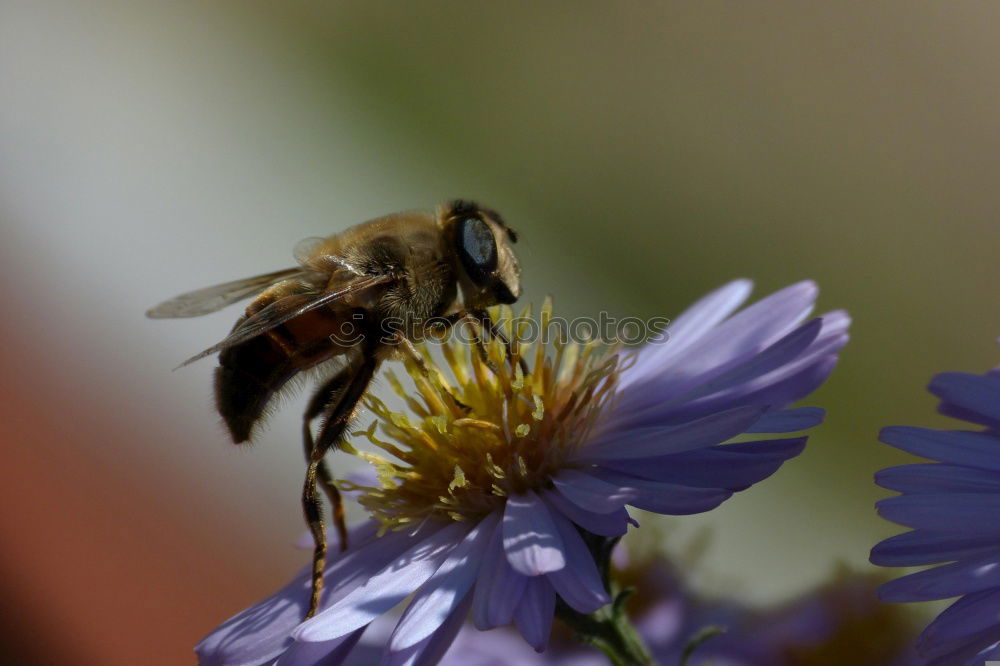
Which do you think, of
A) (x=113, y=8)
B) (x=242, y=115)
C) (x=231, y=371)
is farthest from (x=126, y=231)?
(x=231, y=371)

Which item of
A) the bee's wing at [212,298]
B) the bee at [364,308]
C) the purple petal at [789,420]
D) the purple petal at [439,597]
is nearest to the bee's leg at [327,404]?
the bee at [364,308]

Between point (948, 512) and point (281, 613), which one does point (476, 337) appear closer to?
point (281, 613)

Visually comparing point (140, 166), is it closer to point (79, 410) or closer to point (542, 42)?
point (79, 410)

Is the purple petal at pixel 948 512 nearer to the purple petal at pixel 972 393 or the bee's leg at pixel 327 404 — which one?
the purple petal at pixel 972 393

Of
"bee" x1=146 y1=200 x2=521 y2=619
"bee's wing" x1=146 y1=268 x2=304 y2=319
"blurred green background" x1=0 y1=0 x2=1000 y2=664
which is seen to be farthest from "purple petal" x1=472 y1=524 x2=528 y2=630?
"blurred green background" x1=0 y1=0 x2=1000 y2=664

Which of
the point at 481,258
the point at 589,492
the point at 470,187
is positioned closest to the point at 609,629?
the point at 589,492
